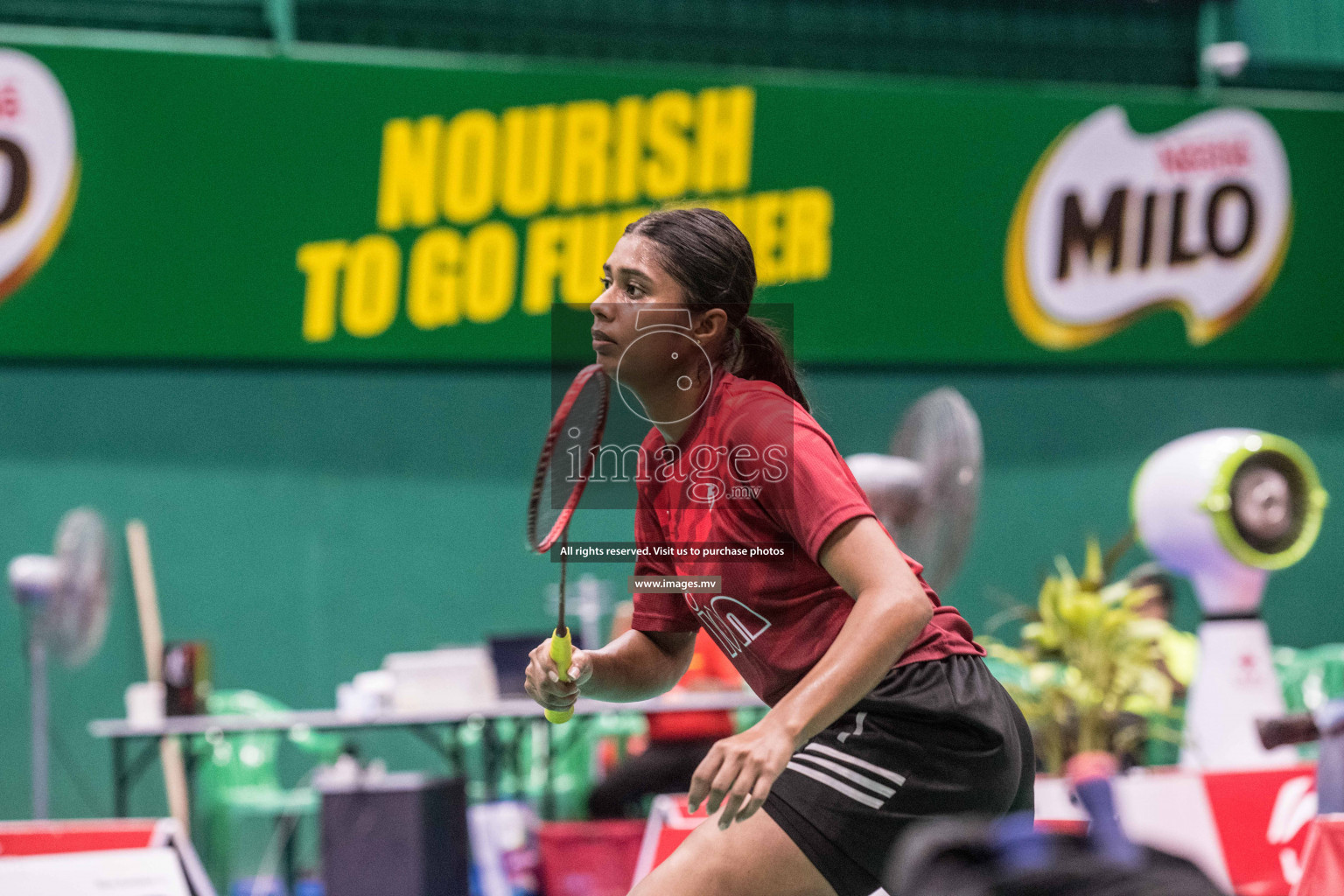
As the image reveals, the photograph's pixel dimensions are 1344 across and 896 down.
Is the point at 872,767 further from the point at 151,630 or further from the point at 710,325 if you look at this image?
the point at 151,630

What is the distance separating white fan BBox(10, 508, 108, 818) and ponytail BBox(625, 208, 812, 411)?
16.9ft

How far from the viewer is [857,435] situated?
8195 mm

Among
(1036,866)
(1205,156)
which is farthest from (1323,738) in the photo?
(1205,156)

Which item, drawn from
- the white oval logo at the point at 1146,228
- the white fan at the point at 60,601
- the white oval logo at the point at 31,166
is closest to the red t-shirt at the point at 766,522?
the white fan at the point at 60,601

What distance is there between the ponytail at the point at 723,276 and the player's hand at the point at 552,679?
18.3 inches

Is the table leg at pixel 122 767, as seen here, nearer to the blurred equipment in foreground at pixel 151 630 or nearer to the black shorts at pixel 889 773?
the blurred equipment in foreground at pixel 151 630

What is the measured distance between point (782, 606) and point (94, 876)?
2.06 m

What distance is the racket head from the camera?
2.01m

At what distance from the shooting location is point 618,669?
2.03 meters

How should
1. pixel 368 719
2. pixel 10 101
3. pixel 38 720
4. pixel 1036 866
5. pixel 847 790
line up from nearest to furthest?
pixel 1036 866
pixel 847 790
pixel 368 719
pixel 38 720
pixel 10 101

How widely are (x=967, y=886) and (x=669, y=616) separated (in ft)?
3.54

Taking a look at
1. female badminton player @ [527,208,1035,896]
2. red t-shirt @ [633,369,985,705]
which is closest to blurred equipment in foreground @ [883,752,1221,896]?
female badminton player @ [527,208,1035,896]

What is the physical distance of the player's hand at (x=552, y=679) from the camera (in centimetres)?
189

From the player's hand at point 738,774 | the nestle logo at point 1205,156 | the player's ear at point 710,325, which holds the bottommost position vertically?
the player's hand at point 738,774
